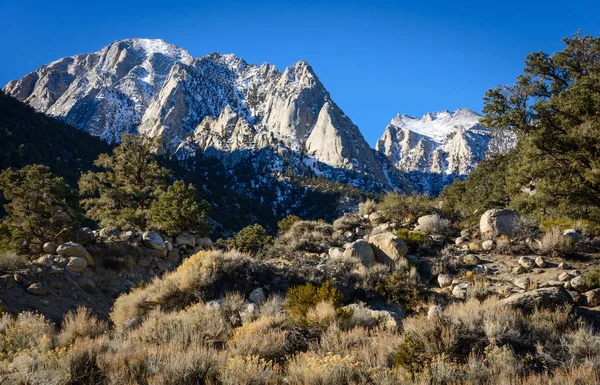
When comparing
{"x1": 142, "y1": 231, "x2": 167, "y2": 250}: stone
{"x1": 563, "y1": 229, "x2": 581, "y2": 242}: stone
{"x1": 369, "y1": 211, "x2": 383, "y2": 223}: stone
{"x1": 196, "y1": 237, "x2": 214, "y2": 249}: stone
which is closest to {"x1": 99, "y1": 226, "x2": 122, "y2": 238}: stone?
{"x1": 142, "y1": 231, "x2": 167, "y2": 250}: stone

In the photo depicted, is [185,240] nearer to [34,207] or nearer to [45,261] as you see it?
[45,261]

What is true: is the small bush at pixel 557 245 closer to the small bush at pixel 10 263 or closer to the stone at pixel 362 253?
the stone at pixel 362 253

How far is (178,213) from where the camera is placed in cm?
1484

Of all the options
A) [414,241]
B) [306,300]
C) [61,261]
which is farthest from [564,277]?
[61,261]

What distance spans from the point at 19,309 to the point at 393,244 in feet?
31.3

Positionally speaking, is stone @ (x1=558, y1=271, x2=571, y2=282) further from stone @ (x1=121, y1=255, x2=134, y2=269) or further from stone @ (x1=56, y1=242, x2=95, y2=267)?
stone @ (x1=56, y1=242, x2=95, y2=267)

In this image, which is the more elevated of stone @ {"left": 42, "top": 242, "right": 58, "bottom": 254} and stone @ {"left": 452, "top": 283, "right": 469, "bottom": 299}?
stone @ {"left": 42, "top": 242, "right": 58, "bottom": 254}

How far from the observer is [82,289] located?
977cm

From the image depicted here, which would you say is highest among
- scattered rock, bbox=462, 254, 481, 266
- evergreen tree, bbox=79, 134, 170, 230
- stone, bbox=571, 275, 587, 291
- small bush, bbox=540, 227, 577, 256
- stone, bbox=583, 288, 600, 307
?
evergreen tree, bbox=79, 134, 170, 230

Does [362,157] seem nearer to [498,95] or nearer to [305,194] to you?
[305,194]

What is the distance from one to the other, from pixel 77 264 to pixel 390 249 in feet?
30.3

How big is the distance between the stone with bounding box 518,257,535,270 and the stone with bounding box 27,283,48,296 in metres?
12.3

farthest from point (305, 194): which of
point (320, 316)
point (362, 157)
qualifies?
point (320, 316)

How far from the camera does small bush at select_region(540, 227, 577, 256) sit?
940cm
